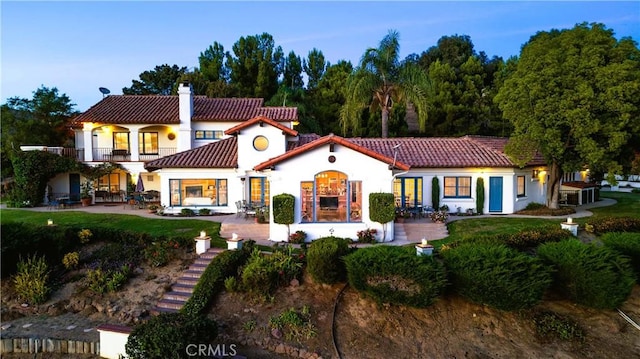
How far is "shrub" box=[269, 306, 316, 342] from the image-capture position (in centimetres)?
994

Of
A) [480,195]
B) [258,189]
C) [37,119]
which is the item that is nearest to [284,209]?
[258,189]

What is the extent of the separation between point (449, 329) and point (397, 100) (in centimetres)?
2048

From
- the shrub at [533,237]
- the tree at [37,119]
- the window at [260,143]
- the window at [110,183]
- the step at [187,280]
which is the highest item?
the tree at [37,119]

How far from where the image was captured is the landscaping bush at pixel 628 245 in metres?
12.0

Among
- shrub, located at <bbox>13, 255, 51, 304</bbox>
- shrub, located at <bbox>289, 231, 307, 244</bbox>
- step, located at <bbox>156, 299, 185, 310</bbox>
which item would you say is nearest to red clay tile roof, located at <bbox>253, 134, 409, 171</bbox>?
shrub, located at <bbox>289, 231, 307, 244</bbox>

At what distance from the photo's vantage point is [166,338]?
796 centimetres

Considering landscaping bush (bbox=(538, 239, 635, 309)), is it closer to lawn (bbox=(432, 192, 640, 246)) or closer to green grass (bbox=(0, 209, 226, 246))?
lawn (bbox=(432, 192, 640, 246))

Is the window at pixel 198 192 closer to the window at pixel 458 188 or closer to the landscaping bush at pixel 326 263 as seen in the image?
the landscaping bush at pixel 326 263

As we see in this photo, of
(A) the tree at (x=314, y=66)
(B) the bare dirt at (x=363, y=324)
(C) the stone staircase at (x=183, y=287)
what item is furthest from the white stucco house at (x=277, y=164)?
(A) the tree at (x=314, y=66)

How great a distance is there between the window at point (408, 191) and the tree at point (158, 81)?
3820cm

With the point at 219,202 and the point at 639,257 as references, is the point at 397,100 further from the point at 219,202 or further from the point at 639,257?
the point at 639,257

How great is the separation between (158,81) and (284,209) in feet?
139

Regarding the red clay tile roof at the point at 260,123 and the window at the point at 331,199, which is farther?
the red clay tile roof at the point at 260,123

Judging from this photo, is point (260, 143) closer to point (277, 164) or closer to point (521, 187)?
point (277, 164)
